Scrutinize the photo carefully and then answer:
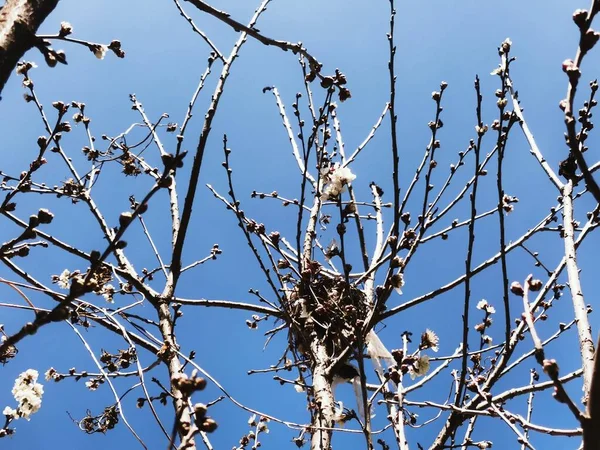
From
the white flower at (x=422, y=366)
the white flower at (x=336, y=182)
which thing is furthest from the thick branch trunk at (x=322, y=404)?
the white flower at (x=336, y=182)

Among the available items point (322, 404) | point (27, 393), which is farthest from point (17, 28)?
point (27, 393)

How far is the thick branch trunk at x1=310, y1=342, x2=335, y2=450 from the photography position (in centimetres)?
255

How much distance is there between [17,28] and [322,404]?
225 centimetres

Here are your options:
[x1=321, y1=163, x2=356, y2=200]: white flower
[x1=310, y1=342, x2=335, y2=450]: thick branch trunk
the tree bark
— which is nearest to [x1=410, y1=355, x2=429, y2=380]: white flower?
[x1=310, y1=342, x2=335, y2=450]: thick branch trunk

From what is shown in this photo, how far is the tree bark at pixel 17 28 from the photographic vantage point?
123cm

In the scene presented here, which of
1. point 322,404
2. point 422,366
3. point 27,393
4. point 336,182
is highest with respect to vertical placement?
point 336,182

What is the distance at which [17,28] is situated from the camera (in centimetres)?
128

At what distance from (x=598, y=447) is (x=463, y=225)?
106 inches

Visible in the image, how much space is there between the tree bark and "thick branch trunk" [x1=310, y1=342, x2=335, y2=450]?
1946mm

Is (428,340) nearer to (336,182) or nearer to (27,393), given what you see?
(336,182)

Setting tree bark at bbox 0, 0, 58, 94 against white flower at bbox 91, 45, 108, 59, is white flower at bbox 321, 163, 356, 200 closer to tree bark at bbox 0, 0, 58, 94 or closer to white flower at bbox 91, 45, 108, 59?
white flower at bbox 91, 45, 108, 59

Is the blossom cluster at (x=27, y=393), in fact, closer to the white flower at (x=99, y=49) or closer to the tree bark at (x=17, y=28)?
the white flower at (x=99, y=49)

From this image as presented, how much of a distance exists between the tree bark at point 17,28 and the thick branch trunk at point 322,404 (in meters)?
1.95

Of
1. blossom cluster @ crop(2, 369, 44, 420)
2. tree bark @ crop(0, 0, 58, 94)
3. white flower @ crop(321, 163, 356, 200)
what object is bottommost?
blossom cluster @ crop(2, 369, 44, 420)
